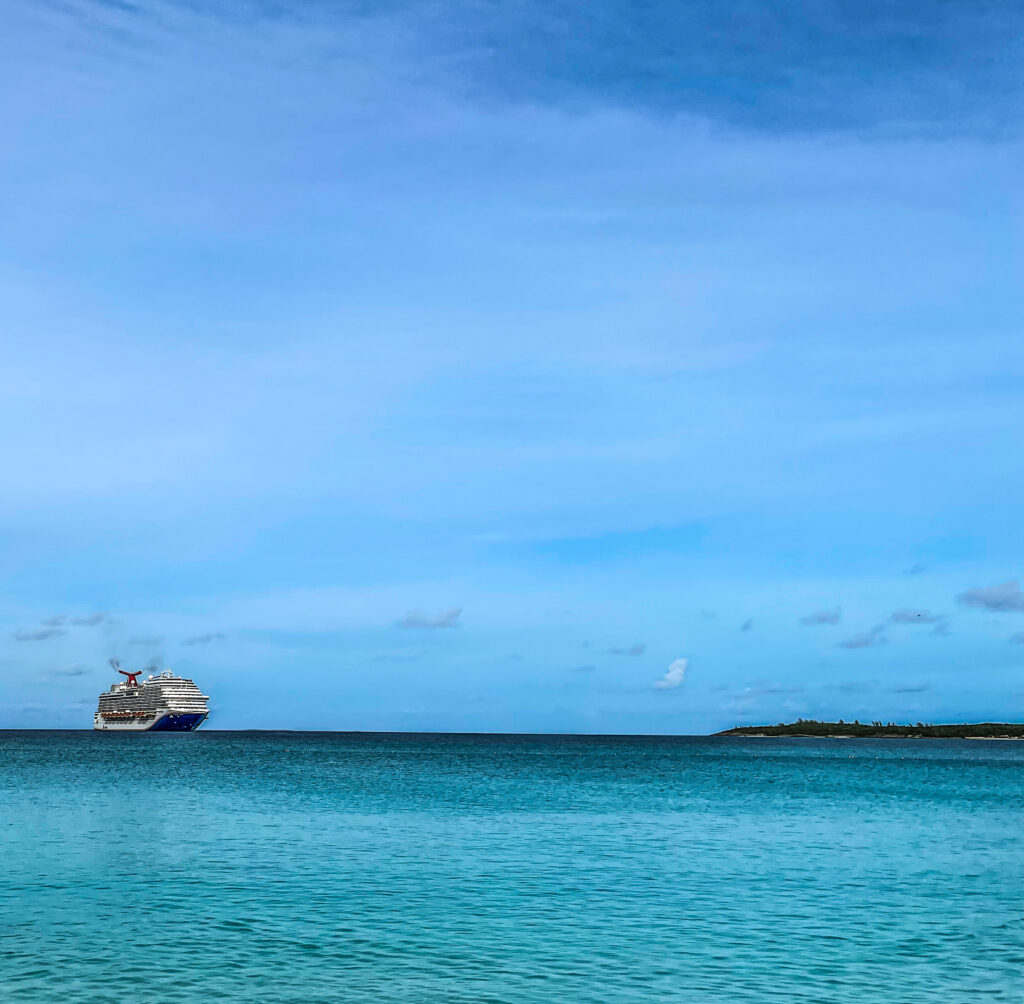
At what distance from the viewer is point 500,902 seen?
32.5 metres

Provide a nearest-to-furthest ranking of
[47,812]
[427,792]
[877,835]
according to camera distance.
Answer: [877,835] → [47,812] → [427,792]

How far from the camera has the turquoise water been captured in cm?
2353

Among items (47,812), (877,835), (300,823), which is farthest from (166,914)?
(877,835)

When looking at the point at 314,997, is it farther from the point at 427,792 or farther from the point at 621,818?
the point at 427,792

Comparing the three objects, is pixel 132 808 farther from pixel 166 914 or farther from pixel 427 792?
pixel 166 914

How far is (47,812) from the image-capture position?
187ft

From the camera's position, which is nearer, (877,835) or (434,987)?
(434,987)

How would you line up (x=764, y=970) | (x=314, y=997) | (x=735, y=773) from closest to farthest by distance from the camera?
(x=314, y=997) → (x=764, y=970) → (x=735, y=773)

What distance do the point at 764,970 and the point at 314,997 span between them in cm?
1014

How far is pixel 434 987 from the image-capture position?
75.4 feet

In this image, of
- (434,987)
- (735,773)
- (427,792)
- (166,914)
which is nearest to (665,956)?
(434,987)

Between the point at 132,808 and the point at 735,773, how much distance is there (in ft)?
235

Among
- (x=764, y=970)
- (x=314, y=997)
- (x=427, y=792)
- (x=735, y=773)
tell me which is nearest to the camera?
(x=314, y=997)

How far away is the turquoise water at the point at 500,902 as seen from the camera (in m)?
23.5
